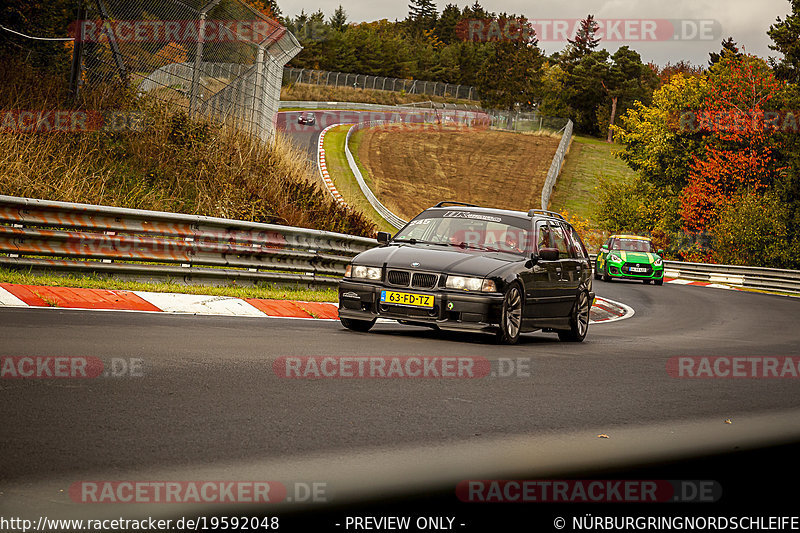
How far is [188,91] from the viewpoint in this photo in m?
17.3

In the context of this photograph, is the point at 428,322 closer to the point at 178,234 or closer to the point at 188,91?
the point at 178,234

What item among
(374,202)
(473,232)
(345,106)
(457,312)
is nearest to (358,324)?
(457,312)

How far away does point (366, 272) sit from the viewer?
10.6 m

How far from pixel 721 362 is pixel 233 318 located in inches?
221

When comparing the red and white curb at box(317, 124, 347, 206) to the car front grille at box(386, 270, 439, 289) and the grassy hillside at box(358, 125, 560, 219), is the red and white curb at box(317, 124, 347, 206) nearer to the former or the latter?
the grassy hillside at box(358, 125, 560, 219)

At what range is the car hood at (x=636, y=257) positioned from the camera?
32.0 metres

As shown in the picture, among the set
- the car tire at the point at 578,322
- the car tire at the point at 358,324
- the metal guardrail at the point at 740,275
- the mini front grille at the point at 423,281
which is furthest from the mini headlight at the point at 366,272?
the metal guardrail at the point at 740,275

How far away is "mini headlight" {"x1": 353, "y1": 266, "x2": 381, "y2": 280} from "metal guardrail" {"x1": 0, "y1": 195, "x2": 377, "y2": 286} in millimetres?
3082

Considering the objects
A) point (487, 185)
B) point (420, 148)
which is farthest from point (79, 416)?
point (420, 148)

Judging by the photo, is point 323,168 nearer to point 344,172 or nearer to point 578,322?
point 344,172

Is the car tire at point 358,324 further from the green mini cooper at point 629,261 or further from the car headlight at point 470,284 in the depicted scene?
the green mini cooper at point 629,261

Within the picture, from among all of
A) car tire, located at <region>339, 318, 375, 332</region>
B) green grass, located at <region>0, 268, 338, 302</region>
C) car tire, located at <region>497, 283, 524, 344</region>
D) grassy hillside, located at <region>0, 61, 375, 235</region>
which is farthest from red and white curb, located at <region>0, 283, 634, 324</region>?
grassy hillside, located at <region>0, 61, 375, 235</region>

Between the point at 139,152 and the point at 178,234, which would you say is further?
the point at 139,152

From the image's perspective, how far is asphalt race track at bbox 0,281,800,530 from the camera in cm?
455
